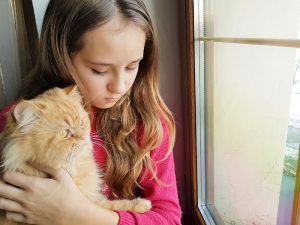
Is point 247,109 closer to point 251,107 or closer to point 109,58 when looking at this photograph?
point 251,107

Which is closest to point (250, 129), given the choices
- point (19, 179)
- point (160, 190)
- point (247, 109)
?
point (247, 109)

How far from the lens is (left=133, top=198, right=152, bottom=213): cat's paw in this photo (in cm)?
87

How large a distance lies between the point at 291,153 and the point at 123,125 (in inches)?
17.2

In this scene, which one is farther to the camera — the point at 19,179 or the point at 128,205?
the point at 128,205

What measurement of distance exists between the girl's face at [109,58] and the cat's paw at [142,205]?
28cm

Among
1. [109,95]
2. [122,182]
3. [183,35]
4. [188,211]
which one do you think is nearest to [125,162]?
[122,182]

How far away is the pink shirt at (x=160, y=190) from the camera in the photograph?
0.88 meters

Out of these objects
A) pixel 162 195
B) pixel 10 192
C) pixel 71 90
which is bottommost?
pixel 162 195

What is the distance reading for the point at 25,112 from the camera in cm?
67

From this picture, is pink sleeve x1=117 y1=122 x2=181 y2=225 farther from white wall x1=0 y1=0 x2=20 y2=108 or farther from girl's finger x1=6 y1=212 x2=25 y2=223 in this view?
white wall x1=0 y1=0 x2=20 y2=108

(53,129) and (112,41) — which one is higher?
(112,41)

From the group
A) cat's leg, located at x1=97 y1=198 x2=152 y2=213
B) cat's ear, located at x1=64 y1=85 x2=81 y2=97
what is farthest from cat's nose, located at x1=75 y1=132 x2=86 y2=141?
cat's leg, located at x1=97 y1=198 x2=152 y2=213

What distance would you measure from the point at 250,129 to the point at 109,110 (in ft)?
1.38

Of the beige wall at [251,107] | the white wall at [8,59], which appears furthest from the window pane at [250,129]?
the white wall at [8,59]
